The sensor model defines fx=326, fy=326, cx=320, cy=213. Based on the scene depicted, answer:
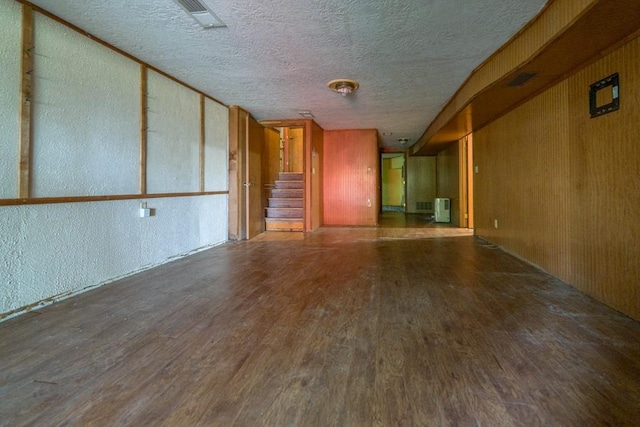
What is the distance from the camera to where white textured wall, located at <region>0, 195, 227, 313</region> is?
223 centimetres

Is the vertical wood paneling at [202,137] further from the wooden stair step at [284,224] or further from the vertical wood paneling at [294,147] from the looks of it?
the vertical wood paneling at [294,147]

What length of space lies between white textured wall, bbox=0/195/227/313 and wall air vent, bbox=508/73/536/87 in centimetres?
385

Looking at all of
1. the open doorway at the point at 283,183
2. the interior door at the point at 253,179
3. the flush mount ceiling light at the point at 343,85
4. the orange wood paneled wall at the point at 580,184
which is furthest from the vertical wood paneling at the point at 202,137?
the orange wood paneled wall at the point at 580,184

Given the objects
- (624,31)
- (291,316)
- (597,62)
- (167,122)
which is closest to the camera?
(624,31)

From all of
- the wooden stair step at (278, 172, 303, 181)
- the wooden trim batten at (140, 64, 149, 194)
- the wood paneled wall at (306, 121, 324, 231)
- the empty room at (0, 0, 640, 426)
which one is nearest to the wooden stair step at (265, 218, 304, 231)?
the wood paneled wall at (306, 121, 324, 231)

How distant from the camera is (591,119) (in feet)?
8.36

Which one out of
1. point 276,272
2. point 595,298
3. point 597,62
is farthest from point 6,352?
point 597,62

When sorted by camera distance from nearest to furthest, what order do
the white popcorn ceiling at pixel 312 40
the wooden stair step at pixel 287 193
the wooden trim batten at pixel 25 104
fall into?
the wooden trim batten at pixel 25 104, the white popcorn ceiling at pixel 312 40, the wooden stair step at pixel 287 193

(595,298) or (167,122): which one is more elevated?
(167,122)

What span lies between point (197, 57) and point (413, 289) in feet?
9.99

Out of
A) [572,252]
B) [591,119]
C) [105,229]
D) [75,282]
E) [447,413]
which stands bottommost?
[447,413]

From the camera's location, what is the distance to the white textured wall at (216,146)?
476 centimetres

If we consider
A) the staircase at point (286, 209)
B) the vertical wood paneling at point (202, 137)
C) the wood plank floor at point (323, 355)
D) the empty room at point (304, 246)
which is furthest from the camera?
→ the staircase at point (286, 209)

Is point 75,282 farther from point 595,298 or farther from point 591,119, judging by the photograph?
point 591,119
